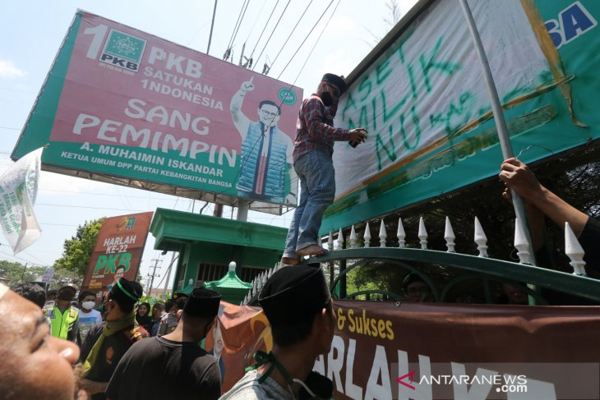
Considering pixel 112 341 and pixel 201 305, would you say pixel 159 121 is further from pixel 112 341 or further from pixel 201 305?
pixel 201 305

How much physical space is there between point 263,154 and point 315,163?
7.10 m

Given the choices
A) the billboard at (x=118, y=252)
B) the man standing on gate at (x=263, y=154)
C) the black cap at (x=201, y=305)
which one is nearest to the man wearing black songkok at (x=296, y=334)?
the black cap at (x=201, y=305)

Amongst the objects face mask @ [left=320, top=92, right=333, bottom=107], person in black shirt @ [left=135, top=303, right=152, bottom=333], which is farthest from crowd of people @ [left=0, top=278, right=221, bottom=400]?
person in black shirt @ [left=135, top=303, right=152, bottom=333]

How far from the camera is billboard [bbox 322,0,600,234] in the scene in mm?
1567

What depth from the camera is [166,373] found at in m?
1.92

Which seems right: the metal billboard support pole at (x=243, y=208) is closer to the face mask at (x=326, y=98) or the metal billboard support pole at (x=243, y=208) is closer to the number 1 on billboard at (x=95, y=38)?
the number 1 on billboard at (x=95, y=38)

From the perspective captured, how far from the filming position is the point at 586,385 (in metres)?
0.89

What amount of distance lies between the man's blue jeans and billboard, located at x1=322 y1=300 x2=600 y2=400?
3.08 ft

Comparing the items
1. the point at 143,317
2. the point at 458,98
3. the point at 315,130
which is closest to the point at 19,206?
the point at 315,130

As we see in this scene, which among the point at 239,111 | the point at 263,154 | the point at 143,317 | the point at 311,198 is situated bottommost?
the point at 143,317

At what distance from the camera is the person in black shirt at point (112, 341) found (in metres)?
2.42

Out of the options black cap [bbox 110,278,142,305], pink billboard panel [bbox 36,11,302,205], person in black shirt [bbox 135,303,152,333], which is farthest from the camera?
pink billboard panel [bbox 36,11,302,205]

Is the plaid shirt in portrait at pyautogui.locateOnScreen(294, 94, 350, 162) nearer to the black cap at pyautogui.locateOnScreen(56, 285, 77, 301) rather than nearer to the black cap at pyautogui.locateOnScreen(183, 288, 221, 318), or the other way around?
the black cap at pyautogui.locateOnScreen(183, 288, 221, 318)

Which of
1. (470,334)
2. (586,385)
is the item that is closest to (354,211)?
(470,334)
